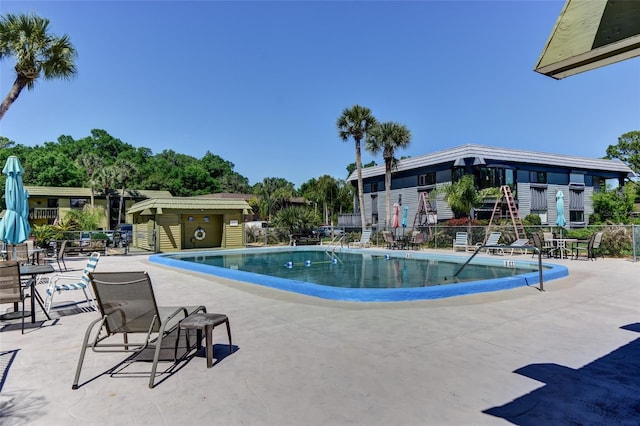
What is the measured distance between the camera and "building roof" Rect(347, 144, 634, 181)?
86.2 ft

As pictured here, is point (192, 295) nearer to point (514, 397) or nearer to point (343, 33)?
point (514, 397)

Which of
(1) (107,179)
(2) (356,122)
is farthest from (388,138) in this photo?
(1) (107,179)

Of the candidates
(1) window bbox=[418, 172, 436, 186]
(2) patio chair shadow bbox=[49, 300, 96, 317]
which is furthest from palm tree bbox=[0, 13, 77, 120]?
(1) window bbox=[418, 172, 436, 186]

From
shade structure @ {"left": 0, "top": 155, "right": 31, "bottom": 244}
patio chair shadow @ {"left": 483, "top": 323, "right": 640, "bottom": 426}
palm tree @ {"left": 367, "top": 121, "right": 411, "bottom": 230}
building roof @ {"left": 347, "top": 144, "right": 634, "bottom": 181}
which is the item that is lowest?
patio chair shadow @ {"left": 483, "top": 323, "right": 640, "bottom": 426}

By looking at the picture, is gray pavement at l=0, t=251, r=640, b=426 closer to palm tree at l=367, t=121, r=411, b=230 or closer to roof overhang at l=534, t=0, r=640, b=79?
roof overhang at l=534, t=0, r=640, b=79

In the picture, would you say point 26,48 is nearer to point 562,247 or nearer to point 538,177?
point 562,247

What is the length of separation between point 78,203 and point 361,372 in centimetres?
4303

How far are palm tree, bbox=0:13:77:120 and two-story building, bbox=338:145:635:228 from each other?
850 inches

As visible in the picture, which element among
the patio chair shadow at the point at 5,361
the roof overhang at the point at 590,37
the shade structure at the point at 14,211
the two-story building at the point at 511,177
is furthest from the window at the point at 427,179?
the patio chair shadow at the point at 5,361

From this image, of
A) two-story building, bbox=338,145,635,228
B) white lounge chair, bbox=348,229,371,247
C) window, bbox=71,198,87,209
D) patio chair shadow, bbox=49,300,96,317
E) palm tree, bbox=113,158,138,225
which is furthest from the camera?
palm tree, bbox=113,158,138,225

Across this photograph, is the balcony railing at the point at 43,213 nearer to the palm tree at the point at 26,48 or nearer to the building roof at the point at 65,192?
the building roof at the point at 65,192

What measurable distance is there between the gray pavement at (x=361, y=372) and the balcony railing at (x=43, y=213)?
36.9 metres

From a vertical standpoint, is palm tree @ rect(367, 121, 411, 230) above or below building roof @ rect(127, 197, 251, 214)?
above

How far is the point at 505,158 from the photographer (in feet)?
88.0
